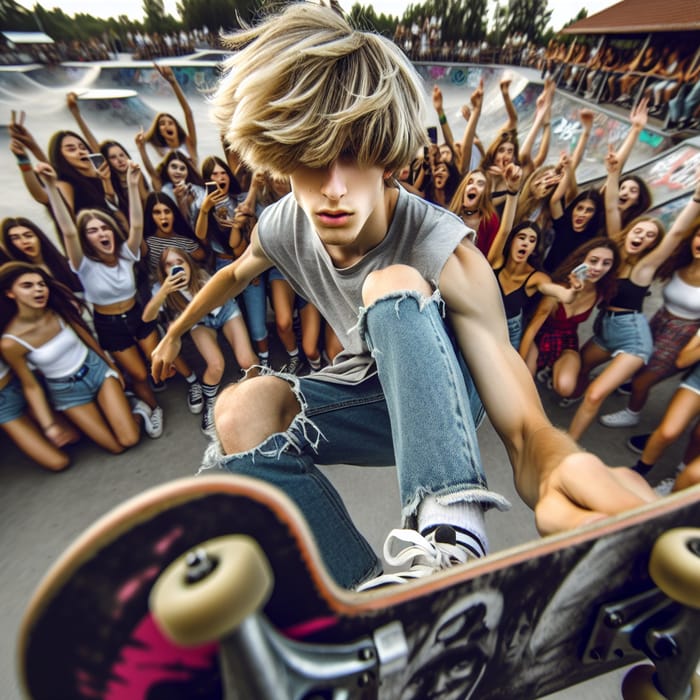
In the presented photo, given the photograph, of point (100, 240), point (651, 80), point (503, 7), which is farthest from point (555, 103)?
point (100, 240)

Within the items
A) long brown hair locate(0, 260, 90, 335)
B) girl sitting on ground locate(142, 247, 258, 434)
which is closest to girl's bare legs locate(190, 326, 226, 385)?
girl sitting on ground locate(142, 247, 258, 434)

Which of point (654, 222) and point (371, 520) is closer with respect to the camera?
point (371, 520)

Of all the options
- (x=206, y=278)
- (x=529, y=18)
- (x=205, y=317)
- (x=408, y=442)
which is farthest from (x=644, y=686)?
(x=529, y=18)

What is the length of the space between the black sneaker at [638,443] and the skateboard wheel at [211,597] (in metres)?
2.55

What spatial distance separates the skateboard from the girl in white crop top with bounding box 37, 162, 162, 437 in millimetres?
2116

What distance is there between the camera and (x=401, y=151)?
92 cm

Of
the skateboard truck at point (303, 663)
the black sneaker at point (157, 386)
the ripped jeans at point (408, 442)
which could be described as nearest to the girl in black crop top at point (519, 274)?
the ripped jeans at point (408, 442)

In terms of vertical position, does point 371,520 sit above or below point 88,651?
below

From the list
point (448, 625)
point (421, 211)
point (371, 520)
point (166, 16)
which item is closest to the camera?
point (448, 625)

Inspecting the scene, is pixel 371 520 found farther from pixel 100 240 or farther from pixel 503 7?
pixel 503 7

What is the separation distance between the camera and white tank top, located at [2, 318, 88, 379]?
189 cm

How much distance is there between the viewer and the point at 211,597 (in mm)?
280

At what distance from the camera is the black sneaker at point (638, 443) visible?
85.9 inches

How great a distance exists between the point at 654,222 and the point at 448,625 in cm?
250
